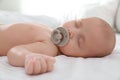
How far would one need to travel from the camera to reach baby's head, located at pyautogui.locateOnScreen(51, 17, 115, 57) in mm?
1102

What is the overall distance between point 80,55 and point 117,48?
0.26 metres

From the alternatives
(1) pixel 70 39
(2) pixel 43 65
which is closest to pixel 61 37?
(1) pixel 70 39

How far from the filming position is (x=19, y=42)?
43.8 inches

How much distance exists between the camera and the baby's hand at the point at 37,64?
2.59ft

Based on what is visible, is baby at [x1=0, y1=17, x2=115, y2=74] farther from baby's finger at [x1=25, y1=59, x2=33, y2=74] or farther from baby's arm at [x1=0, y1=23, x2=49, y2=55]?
baby's finger at [x1=25, y1=59, x2=33, y2=74]

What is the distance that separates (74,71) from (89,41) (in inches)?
10.9

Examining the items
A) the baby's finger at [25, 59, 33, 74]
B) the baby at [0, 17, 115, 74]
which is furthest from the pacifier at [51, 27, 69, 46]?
the baby's finger at [25, 59, 33, 74]

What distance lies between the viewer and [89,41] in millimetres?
1101

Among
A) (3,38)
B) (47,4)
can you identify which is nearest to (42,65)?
(3,38)

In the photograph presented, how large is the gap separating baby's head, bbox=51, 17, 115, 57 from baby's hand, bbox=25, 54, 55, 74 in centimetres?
28

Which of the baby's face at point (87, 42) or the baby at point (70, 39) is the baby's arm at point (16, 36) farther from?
the baby's face at point (87, 42)

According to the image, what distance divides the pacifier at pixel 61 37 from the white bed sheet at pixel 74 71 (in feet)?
0.32

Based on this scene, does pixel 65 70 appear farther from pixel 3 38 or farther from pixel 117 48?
pixel 117 48

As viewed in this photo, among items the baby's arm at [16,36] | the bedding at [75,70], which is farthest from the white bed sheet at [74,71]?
the baby's arm at [16,36]
